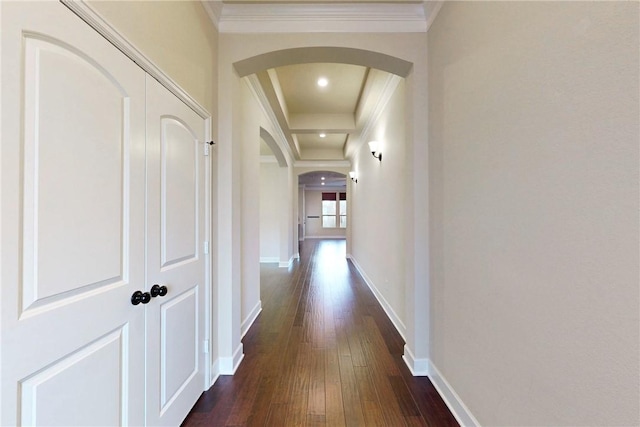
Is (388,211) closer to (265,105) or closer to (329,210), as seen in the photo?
(265,105)

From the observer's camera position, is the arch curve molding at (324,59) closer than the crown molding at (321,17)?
No

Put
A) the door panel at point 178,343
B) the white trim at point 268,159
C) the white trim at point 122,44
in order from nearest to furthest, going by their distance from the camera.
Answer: the white trim at point 122,44, the door panel at point 178,343, the white trim at point 268,159

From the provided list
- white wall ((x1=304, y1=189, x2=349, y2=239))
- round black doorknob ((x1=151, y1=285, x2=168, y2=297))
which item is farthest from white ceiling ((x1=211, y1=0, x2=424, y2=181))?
white wall ((x1=304, y1=189, x2=349, y2=239))

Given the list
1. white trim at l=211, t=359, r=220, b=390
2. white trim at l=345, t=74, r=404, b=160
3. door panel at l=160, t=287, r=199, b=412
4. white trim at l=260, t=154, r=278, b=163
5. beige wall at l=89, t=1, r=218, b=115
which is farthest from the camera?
white trim at l=260, t=154, r=278, b=163

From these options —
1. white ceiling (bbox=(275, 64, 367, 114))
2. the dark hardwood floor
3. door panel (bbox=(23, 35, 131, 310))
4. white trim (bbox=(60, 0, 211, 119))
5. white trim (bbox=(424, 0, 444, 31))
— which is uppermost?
white ceiling (bbox=(275, 64, 367, 114))

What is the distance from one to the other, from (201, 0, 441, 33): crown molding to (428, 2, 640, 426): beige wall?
51cm

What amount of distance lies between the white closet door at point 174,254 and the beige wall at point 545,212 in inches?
67.6

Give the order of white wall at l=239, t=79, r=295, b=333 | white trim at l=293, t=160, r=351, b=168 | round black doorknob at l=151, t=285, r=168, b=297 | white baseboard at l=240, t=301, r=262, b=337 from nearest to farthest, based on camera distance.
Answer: round black doorknob at l=151, t=285, r=168, b=297 → white wall at l=239, t=79, r=295, b=333 → white baseboard at l=240, t=301, r=262, b=337 → white trim at l=293, t=160, r=351, b=168

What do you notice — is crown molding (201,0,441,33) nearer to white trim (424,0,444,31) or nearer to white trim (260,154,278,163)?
white trim (424,0,444,31)

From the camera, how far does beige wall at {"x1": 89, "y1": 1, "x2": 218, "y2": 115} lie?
1.22 m

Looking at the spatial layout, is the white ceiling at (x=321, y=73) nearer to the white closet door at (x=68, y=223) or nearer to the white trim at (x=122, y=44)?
the white trim at (x=122, y=44)

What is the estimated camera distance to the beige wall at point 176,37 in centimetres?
122

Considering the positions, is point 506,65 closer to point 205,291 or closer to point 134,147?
point 134,147

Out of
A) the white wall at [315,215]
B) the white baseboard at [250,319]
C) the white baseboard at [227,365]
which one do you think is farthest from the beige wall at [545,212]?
the white wall at [315,215]
